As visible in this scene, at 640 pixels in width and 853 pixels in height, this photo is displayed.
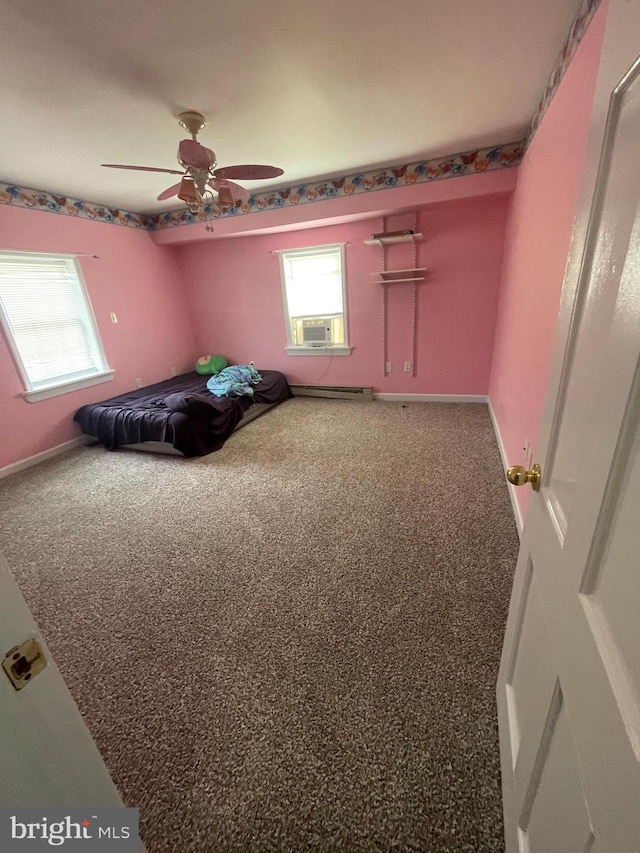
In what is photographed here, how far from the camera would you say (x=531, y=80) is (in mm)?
1923

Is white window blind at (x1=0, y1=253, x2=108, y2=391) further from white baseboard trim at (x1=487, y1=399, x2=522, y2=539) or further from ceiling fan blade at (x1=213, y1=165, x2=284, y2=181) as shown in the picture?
white baseboard trim at (x1=487, y1=399, x2=522, y2=539)

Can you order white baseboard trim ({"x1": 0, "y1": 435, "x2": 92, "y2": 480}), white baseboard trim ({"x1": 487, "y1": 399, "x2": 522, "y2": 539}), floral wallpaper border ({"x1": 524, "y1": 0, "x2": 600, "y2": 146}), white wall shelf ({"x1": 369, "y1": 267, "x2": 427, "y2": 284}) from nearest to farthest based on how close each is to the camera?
floral wallpaper border ({"x1": 524, "y1": 0, "x2": 600, "y2": 146}) < white baseboard trim ({"x1": 487, "y1": 399, "x2": 522, "y2": 539}) < white baseboard trim ({"x1": 0, "y1": 435, "x2": 92, "y2": 480}) < white wall shelf ({"x1": 369, "y1": 267, "x2": 427, "y2": 284})

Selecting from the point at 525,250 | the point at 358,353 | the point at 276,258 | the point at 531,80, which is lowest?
the point at 358,353

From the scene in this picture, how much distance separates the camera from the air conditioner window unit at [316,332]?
13.9 ft

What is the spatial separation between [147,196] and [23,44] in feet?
7.29

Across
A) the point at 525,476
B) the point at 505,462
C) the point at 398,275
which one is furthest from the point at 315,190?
the point at 525,476

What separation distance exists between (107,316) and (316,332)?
242 centimetres

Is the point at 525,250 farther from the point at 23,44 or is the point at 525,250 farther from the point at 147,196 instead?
the point at 147,196

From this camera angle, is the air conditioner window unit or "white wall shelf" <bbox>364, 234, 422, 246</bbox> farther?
the air conditioner window unit

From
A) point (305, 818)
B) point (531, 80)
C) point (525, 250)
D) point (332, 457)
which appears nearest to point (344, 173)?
point (531, 80)

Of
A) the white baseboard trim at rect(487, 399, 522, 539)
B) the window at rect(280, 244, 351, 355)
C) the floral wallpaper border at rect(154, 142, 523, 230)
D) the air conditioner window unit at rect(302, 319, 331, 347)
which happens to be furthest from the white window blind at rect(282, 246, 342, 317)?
the white baseboard trim at rect(487, 399, 522, 539)

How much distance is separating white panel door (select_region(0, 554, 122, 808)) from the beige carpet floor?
678 millimetres

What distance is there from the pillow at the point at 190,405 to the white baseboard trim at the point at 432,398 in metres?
2.13

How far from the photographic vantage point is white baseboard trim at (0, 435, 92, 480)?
121 inches
